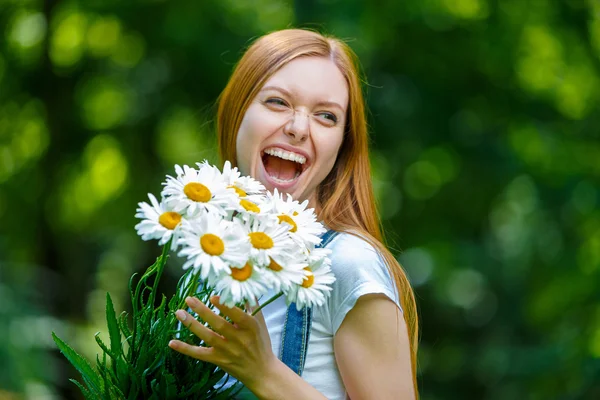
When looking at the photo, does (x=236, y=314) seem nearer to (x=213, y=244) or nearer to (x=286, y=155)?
(x=213, y=244)

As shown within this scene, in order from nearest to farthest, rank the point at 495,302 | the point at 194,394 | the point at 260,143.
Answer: the point at 194,394, the point at 260,143, the point at 495,302

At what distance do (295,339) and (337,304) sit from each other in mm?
126

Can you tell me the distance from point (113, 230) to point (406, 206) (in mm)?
2859

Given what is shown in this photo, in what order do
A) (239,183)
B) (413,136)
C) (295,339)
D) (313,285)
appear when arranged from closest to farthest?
(313,285), (239,183), (295,339), (413,136)

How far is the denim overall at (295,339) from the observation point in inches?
72.5

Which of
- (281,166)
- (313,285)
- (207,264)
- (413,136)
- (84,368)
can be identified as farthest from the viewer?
(413,136)

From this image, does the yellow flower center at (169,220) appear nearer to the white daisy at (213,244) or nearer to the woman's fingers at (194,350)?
the white daisy at (213,244)

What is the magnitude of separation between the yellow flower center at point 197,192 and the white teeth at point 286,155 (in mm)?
583

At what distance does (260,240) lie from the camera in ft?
4.80

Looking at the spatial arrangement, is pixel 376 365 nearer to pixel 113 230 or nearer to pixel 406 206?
pixel 406 206

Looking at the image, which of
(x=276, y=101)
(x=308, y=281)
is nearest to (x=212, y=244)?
(x=308, y=281)

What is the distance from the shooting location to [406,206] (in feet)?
24.3

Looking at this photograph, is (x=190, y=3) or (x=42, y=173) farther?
(x=42, y=173)

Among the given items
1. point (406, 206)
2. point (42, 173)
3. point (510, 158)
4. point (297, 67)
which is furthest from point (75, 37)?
point (297, 67)
